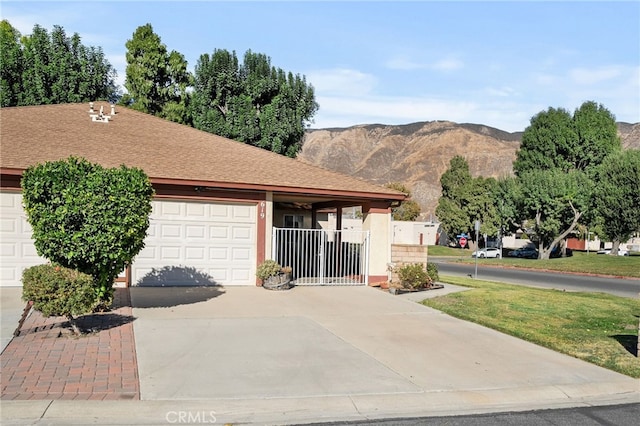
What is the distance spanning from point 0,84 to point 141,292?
22396 mm

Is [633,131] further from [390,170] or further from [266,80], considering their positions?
[266,80]

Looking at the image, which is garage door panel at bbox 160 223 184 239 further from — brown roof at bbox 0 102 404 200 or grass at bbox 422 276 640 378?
grass at bbox 422 276 640 378

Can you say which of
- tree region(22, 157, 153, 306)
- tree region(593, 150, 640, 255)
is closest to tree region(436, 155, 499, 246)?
tree region(593, 150, 640, 255)

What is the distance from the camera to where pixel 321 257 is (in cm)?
1755

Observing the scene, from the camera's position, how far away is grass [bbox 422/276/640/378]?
9.36m

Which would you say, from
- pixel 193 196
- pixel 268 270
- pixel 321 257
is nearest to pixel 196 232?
pixel 193 196

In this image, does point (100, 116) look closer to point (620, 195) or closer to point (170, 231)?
point (170, 231)

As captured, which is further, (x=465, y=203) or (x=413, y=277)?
(x=465, y=203)

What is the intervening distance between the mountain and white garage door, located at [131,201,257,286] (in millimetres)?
94356

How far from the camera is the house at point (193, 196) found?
1488cm

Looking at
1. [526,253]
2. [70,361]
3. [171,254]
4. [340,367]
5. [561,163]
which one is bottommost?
[340,367]

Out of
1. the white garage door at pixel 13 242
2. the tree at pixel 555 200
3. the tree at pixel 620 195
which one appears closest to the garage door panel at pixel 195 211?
the white garage door at pixel 13 242

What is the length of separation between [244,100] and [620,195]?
27534 mm

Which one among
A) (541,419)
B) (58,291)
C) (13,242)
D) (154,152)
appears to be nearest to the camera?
(541,419)
